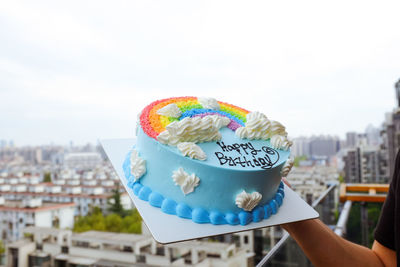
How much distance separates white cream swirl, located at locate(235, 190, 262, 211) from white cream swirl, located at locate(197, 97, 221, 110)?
375 millimetres

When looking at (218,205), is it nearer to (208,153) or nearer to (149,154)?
(208,153)

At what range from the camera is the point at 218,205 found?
0.93m

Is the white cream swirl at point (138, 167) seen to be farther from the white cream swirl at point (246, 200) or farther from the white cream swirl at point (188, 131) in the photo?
the white cream swirl at point (246, 200)

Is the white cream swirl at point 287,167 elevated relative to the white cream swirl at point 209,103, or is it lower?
lower

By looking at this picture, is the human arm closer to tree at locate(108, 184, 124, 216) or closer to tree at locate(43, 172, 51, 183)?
tree at locate(108, 184, 124, 216)

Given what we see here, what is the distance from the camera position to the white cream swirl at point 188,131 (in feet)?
3.12

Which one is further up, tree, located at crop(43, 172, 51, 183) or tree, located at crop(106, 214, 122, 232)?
tree, located at crop(43, 172, 51, 183)

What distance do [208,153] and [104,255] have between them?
9.73m

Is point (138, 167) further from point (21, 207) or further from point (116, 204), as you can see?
point (116, 204)

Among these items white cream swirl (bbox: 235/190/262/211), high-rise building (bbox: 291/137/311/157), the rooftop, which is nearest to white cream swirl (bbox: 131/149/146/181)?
white cream swirl (bbox: 235/190/262/211)

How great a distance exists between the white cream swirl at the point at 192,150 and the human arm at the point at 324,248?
32 cm

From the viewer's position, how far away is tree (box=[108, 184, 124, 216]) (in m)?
14.0

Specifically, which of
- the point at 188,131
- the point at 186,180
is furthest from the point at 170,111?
the point at 186,180

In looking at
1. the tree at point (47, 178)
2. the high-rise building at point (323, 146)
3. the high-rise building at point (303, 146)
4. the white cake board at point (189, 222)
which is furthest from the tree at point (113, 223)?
the white cake board at point (189, 222)
